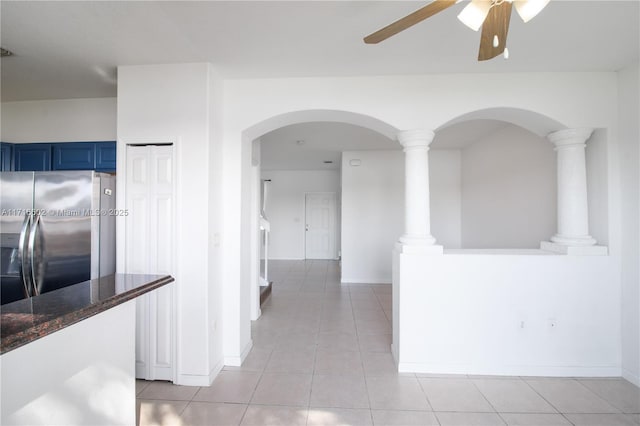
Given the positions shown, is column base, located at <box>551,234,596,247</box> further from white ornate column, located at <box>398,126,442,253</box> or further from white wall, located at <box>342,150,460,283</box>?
white wall, located at <box>342,150,460,283</box>

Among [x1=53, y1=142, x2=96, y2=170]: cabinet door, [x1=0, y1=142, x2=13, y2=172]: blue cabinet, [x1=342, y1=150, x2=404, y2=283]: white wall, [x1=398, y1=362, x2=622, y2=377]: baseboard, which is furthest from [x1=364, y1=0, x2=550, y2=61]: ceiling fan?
[x1=342, y1=150, x2=404, y2=283]: white wall

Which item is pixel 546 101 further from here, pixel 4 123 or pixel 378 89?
pixel 4 123

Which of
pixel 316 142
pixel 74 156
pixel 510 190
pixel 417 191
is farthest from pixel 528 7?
pixel 316 142

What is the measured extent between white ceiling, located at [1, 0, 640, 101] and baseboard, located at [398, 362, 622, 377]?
2.56m

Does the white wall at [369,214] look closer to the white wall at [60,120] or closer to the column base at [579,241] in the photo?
the column base at [579,241]

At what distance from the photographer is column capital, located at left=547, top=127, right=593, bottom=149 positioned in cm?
255

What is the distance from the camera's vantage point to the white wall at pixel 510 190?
3332mm

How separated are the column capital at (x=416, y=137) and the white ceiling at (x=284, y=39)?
521mm

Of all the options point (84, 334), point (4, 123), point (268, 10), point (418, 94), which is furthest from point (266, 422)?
point (4, 123)

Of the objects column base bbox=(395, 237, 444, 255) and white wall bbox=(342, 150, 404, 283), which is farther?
white wall bbox=(342, 150, 404, 283)

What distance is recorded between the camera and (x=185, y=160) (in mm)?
2420

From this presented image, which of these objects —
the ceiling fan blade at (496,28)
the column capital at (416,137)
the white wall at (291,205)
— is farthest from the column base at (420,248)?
the white wall at (291,205)

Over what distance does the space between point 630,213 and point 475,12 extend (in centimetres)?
240

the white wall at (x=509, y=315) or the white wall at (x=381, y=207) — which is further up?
the white wall at (x=381, y=207)
